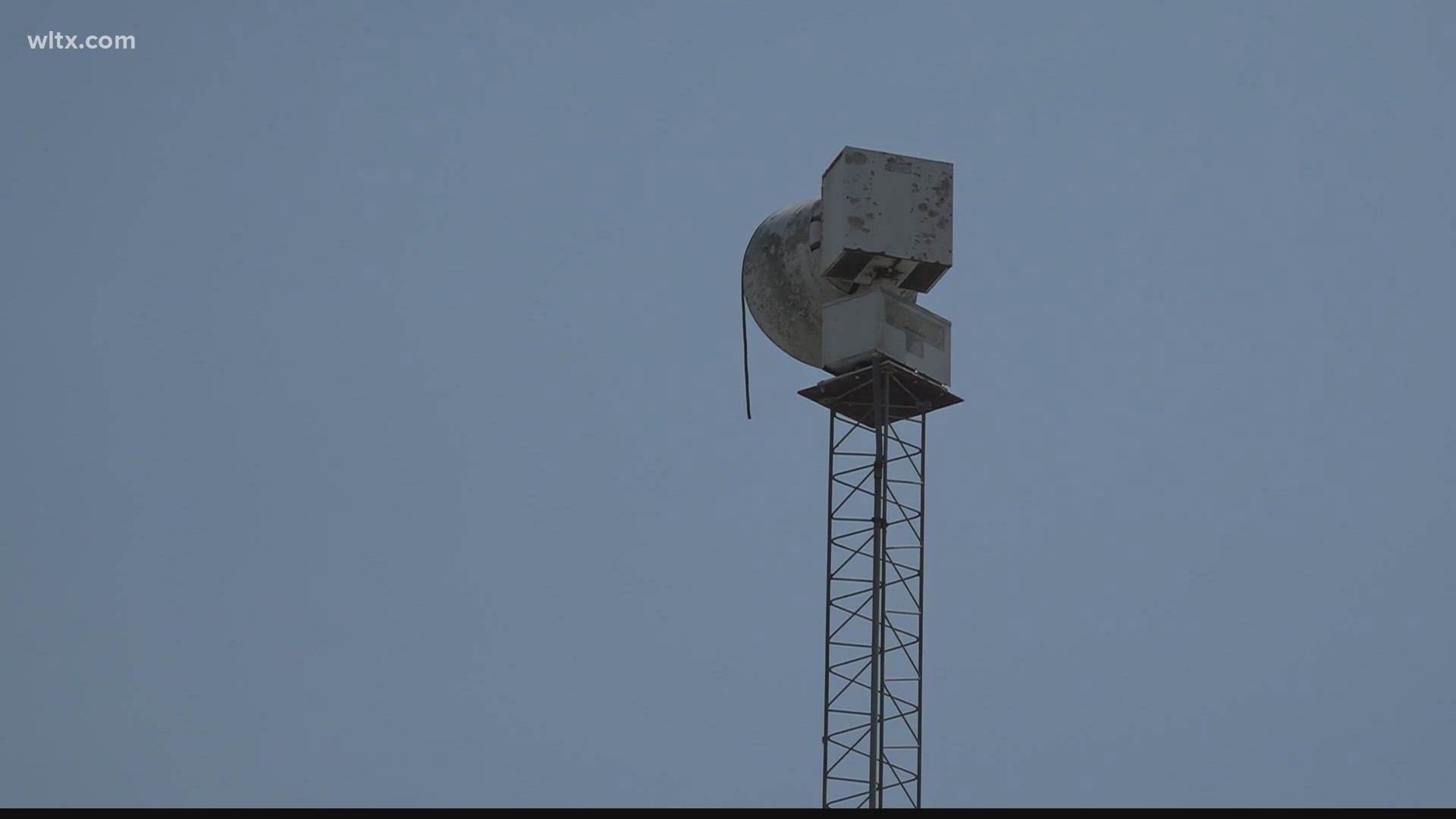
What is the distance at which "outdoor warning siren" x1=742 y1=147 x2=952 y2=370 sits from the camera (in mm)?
49062

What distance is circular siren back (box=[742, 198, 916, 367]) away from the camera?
50.0 meters

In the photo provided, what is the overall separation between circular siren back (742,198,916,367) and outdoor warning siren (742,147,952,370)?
19 millimetres

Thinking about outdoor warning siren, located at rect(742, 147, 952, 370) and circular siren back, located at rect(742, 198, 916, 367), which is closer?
outdoor warning siren, located at rect(742, 147, 952, 370)

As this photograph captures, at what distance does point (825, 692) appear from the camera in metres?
47.8

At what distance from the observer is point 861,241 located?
4888 centimetres

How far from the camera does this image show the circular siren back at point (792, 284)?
49969 millimetres

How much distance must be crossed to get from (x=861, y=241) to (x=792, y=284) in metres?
2.01

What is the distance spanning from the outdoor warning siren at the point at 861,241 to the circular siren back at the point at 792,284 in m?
0.02

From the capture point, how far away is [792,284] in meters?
50.4

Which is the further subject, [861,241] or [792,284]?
[792,284]
